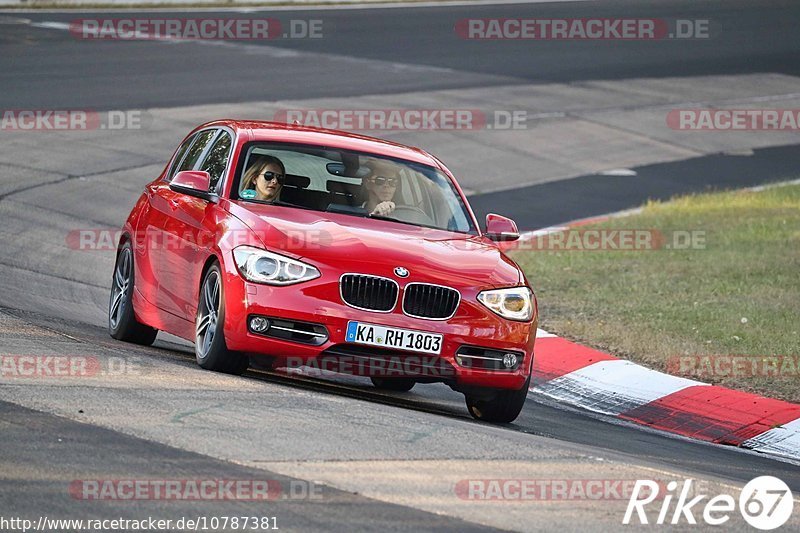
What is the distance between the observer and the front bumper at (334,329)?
28.3 ft

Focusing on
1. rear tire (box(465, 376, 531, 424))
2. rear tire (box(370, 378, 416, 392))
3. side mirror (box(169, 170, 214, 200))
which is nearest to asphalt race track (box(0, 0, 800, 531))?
rear tire (box(370, 378, 416, 392))

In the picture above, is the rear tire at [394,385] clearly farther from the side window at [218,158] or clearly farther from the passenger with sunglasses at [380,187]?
the side window at [218,158]

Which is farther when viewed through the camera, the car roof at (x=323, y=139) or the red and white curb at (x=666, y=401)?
the car roof at (x=323, y=139)

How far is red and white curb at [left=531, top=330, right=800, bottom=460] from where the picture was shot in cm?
1016

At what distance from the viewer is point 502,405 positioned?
9375mm

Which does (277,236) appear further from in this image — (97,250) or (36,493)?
(97,250)

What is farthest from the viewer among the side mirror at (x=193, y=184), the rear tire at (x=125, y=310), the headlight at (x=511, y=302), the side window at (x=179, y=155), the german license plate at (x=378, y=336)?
the side window at (x=179, y=155)

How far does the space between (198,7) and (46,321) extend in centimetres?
2637

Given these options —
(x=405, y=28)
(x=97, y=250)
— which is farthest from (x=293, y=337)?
(x=405, y=28)

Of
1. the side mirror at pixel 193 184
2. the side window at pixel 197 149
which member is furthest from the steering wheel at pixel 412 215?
the side window at pixel 197 149

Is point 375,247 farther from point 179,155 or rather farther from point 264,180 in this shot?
point 179,155

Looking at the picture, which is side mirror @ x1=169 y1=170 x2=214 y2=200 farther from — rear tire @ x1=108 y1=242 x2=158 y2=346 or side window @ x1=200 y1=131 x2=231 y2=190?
rear tire @ x1=108 y1=242 x2=158 y2=346

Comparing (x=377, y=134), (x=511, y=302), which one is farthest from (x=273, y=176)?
(x=377, y=134)

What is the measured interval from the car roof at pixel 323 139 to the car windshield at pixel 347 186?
0.24 feet
